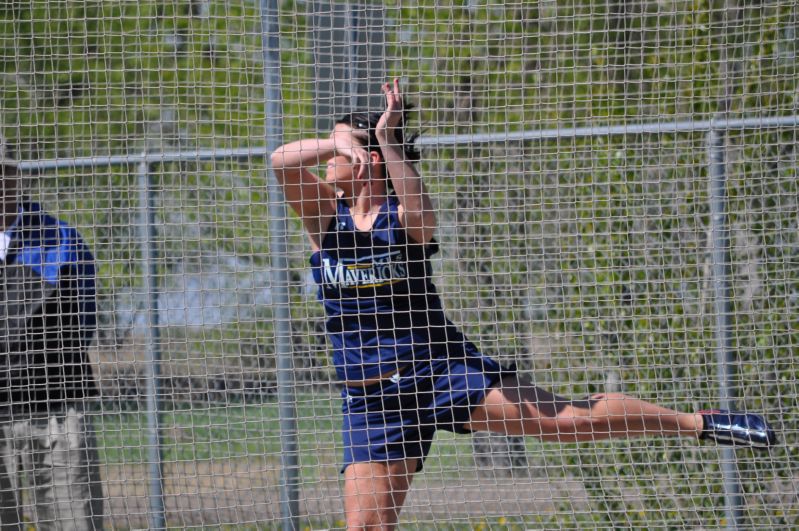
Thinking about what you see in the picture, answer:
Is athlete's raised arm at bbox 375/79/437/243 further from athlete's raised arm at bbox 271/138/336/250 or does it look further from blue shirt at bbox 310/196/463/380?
athlete's raised arm at bbox 271/138/336/250

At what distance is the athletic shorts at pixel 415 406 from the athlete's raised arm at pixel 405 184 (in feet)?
1.63

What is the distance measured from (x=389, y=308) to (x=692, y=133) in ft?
5.50

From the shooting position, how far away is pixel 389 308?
3176 mm

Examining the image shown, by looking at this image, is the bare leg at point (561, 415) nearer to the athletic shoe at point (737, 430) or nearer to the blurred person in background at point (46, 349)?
the athletic shoe at point (737, 430)

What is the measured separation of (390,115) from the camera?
9.52 ft

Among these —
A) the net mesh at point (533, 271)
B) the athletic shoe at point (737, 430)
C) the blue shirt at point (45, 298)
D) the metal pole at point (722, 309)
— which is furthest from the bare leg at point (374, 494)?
the metal pole at point (722, 309)

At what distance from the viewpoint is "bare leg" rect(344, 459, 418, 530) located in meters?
3.05

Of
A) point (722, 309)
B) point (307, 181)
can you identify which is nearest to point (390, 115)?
point (307, 181)

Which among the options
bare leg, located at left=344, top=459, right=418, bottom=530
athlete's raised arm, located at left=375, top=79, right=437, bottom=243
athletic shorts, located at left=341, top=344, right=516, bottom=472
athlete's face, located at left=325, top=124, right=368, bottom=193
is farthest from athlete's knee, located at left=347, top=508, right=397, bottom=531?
athlete's face, located at left=325, top=124, right=368, bottom=193

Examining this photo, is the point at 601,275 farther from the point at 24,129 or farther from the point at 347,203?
the point at 24,129

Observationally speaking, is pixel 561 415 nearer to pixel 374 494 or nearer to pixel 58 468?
pixel 374 494

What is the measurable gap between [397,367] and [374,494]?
462mm

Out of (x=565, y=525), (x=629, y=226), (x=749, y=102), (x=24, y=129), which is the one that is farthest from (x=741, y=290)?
(x=24, y=129)

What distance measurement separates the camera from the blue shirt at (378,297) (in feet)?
10.3
